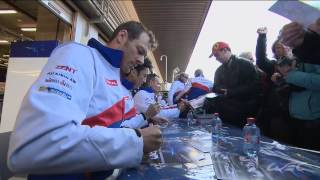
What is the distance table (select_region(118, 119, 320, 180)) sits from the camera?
852mm

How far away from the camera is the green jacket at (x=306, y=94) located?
1.82 metres

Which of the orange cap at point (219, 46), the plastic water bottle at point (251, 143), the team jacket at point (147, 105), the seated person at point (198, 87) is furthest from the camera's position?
the seated person at point (198, 87)

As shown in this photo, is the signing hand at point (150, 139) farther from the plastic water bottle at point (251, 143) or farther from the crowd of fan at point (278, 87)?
the crowd of fan at point (278, 87)

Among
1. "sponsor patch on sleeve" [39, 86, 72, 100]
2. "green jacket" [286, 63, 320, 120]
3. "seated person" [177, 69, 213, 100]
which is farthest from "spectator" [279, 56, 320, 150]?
"seated person" [177, 69, 213, 100]

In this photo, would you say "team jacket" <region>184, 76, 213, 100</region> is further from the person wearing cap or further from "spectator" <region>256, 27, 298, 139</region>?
"spectator" <region>256, 27, 298, 139</region>

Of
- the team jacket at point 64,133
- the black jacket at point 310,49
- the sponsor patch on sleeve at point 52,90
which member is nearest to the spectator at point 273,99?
the black jacket at point 310,49

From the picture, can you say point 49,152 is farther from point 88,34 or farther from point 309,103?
point 88,34

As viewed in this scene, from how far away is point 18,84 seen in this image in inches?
126

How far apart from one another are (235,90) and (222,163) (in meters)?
1.83

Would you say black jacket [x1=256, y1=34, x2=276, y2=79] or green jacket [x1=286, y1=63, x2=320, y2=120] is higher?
black jacket [x1=256, y1=34, x2=276, y2=79]

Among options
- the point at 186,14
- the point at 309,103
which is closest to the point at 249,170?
the point at 309,103

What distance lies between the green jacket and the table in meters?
0.60

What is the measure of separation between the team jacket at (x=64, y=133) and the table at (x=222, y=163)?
0.13 m

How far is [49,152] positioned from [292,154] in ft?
3.54
